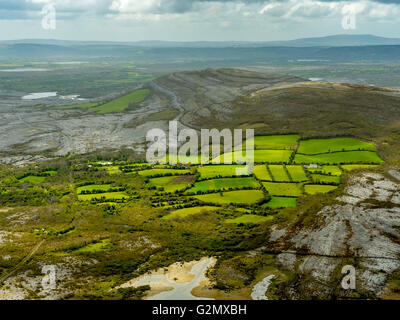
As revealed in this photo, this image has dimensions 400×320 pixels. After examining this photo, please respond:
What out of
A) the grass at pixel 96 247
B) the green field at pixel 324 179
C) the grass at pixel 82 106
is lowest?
the grass at pixel 96 247

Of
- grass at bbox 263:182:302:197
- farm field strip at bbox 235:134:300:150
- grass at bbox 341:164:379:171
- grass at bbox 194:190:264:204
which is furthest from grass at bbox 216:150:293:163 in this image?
grass at bbox 194:190:264:204

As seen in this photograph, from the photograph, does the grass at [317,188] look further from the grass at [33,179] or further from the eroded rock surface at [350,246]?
the grass at [33,179]

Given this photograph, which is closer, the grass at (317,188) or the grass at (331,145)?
the grass at (317,188)

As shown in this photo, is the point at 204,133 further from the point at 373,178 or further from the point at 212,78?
the point at 212,78

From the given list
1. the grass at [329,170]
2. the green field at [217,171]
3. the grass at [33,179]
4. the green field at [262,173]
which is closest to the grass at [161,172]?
the green field at [217,171]

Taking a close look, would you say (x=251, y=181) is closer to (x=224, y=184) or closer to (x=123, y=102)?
(x=224, y=184)

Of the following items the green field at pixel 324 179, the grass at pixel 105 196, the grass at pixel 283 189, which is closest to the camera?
the grass at pixel 283 189

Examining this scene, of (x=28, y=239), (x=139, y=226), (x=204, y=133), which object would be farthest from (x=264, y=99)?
(x=28, y=239)
